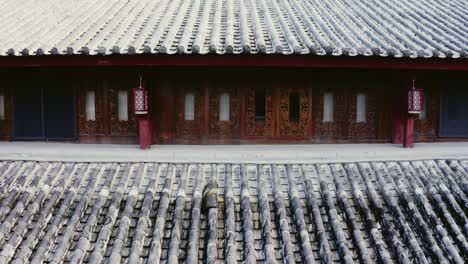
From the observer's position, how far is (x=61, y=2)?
10.2m

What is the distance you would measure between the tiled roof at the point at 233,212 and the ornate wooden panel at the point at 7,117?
1533 millimetres

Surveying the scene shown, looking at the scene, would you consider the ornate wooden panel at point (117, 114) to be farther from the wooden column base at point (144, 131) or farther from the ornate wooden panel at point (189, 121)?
the ornate wooden panel at point (189, 121)

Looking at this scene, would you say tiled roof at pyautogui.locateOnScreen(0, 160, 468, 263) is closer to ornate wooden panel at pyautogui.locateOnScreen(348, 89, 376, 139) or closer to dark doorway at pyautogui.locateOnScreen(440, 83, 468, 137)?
ornate wooden panel at pyautogui.locateOnScreen(348, 89, 376, 139)

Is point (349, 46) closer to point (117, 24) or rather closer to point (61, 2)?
point (117, 24)

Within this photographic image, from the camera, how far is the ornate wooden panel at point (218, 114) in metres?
8.12

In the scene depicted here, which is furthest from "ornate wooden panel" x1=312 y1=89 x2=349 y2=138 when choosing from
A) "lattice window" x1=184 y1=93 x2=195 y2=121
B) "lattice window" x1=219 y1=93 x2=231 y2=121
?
"lattice window" x1=184 y1=93 x2=195 y2=121

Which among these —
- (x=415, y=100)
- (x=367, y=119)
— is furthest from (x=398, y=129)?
(x=415, y=100)

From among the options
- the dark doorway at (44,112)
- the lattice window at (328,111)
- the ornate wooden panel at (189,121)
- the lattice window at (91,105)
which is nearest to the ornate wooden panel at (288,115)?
the lattice window at (328,111)

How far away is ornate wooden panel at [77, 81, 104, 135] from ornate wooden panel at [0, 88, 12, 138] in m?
1.41

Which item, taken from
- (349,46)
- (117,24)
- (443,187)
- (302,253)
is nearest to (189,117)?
(117,24)

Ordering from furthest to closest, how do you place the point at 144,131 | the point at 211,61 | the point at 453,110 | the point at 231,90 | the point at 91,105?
the point at 453,110, the point at 91,105, the point at 231,90, the point at 144,131, the point at 211,61

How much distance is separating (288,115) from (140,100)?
2791mm

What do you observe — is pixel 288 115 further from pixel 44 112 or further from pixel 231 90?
pixel 44 112

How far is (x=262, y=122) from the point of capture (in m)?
8.27
